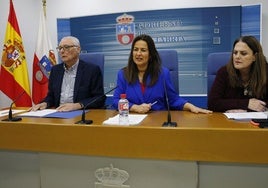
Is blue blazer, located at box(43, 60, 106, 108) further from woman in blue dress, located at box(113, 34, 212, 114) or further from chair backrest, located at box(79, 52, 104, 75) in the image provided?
woman in blue dress, located at box(113, 34, 212, 114)

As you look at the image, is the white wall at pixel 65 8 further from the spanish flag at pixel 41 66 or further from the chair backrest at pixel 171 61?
the chair backrest at pixel 171 61

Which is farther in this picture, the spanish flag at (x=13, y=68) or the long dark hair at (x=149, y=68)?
the spanish flag at (x=13, y=68)

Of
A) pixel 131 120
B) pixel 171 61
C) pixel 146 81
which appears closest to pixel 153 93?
pixel 146 81

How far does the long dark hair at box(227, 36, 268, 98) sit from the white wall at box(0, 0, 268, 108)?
1.86 metres

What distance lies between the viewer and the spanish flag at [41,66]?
135 inches

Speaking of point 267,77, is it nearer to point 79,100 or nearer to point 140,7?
point 79,100

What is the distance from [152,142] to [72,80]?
50.1 inches

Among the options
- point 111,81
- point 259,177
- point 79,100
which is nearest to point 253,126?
point 259,177

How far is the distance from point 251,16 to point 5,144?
2.94 m

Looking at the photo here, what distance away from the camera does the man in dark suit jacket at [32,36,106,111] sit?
7.36 ft

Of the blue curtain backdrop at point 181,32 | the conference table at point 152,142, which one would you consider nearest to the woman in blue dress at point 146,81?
the conference table at point 152,142

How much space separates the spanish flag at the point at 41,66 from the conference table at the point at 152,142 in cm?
205

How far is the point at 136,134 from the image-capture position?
1244 millimetres

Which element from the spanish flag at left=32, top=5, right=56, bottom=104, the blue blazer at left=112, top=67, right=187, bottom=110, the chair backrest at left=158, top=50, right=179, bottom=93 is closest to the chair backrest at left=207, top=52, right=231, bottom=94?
the chair backrest at left=158, top=50, right=179, bottom=93
